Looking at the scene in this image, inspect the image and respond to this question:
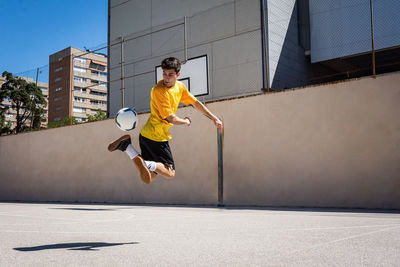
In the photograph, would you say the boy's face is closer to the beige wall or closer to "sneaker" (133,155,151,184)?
"sneaker" (133,155,151,184)

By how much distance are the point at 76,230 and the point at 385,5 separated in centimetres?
1251

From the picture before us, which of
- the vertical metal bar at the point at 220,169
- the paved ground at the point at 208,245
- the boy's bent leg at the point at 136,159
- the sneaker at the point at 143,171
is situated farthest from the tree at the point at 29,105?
the sneaker at the point at 143,171

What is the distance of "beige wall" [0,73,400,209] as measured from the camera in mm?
8281

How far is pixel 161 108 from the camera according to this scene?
14.3 ft

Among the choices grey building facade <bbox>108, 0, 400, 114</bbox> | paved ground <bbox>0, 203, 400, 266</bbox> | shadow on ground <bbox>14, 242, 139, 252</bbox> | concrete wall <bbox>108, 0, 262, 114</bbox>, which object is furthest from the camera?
concrete wall <bbox>108, 0, 262, 114</bbox>

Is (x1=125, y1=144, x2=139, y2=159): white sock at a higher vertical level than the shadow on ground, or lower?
higher

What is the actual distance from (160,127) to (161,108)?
26 cm

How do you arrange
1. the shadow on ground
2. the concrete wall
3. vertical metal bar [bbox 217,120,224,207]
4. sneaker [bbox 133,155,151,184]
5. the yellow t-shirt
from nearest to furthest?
the shadow on ground
sneaker [bbox 133,155,151,184]
the yellow t-shirt
vertical metal bar [bbox 217,120,224,207]
the concrete wall

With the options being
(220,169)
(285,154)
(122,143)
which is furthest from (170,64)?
(220,169)

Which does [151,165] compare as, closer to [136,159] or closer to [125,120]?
[136,159]

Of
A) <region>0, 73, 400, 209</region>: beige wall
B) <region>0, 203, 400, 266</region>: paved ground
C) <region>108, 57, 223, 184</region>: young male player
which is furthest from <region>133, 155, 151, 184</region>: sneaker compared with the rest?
<region>0, 73, 400, 209</region>: beige wall

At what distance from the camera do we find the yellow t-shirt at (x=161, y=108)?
4.33 m

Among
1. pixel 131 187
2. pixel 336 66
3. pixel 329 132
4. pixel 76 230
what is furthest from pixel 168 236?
pixel 336 66

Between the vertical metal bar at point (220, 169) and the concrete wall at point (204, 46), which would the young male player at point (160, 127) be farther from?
the concrete wall at point (204, 46)
